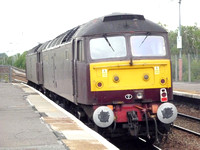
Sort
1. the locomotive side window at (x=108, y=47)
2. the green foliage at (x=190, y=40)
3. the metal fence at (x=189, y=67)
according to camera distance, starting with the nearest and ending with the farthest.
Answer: the locomotive side window at (x=108, y=47) → the metal fence at (x=189, y=67) → the green foliage at (x=190, y=40)

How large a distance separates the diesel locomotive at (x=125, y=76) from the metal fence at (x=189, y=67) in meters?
18.6

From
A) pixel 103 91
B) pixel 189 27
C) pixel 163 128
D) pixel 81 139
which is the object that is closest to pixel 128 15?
pixel 103 91

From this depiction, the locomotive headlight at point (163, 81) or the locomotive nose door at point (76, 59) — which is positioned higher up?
the locomotive nose door at point (76, 59)

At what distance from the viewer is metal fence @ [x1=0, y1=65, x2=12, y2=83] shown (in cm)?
3785

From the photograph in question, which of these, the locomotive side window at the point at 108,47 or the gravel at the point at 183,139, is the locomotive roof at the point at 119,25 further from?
the gravel at the point at 183,139

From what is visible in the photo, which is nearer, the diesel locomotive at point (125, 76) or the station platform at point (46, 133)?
the station platform at point (46, 133)

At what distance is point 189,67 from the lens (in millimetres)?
28750

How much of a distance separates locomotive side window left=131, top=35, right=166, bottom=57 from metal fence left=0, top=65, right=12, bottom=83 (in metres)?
28.5

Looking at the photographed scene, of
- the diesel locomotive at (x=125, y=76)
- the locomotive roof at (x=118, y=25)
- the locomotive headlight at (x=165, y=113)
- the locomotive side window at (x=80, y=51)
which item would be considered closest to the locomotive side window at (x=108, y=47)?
the diesel locomotive at (x=125, y=76)

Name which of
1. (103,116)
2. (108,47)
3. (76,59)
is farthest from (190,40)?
(103,116)

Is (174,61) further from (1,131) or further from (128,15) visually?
(1,131)

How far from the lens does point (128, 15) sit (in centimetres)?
1078

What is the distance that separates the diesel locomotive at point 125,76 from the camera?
32.9 ft

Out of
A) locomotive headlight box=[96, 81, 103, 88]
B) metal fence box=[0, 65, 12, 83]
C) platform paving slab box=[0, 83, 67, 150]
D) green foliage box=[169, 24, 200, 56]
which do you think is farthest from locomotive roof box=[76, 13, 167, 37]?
green foliage box=[169, 24, 200, 56]
